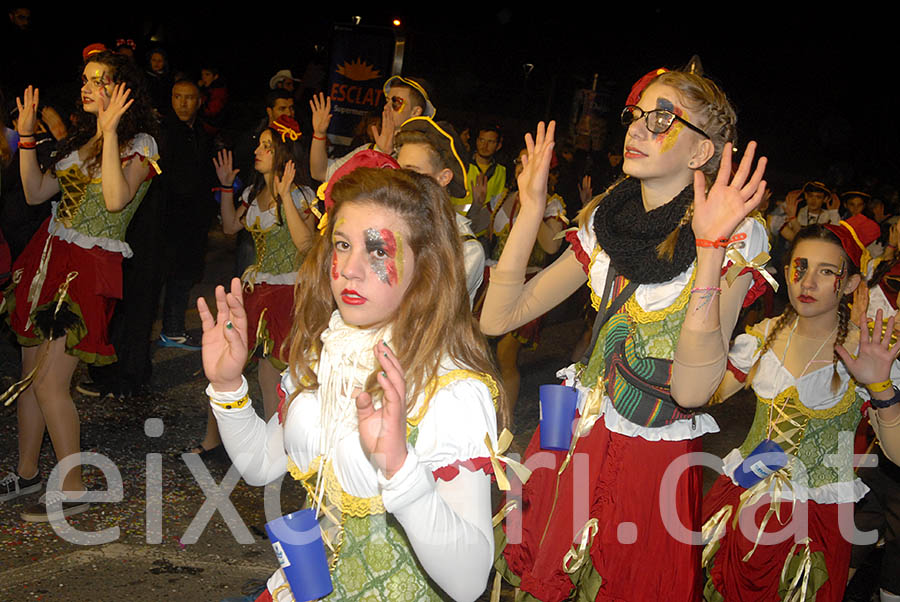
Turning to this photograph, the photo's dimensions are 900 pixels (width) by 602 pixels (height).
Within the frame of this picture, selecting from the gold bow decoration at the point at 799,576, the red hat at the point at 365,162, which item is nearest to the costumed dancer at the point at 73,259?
the red hat at the point at 365,162

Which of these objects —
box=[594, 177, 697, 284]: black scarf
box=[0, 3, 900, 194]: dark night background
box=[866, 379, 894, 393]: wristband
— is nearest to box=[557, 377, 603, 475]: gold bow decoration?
box=[594, 177, 697, 284]: black scarf

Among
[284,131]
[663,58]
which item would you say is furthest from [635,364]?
[663,58]

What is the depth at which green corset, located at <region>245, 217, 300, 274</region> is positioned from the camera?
538 cm

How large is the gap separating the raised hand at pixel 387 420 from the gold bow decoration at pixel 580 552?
3.65 ft

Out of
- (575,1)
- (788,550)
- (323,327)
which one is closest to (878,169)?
(575,1)

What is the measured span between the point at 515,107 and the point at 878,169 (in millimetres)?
9352

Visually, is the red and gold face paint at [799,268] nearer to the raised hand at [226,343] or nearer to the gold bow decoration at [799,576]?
the gold bow decoration at [799,576]

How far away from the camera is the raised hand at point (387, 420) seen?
173 cm

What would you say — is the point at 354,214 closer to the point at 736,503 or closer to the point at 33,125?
the point at 736,503

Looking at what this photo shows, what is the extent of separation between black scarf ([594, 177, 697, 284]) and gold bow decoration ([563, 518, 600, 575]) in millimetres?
741

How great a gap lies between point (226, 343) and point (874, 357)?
2.13 metres

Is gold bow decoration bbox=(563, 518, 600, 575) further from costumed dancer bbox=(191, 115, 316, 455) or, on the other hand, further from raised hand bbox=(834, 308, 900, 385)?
costumed dancer bbox=(191, 115, 316, 455)

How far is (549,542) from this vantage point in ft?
9.06

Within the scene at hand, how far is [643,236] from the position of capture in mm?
2729
